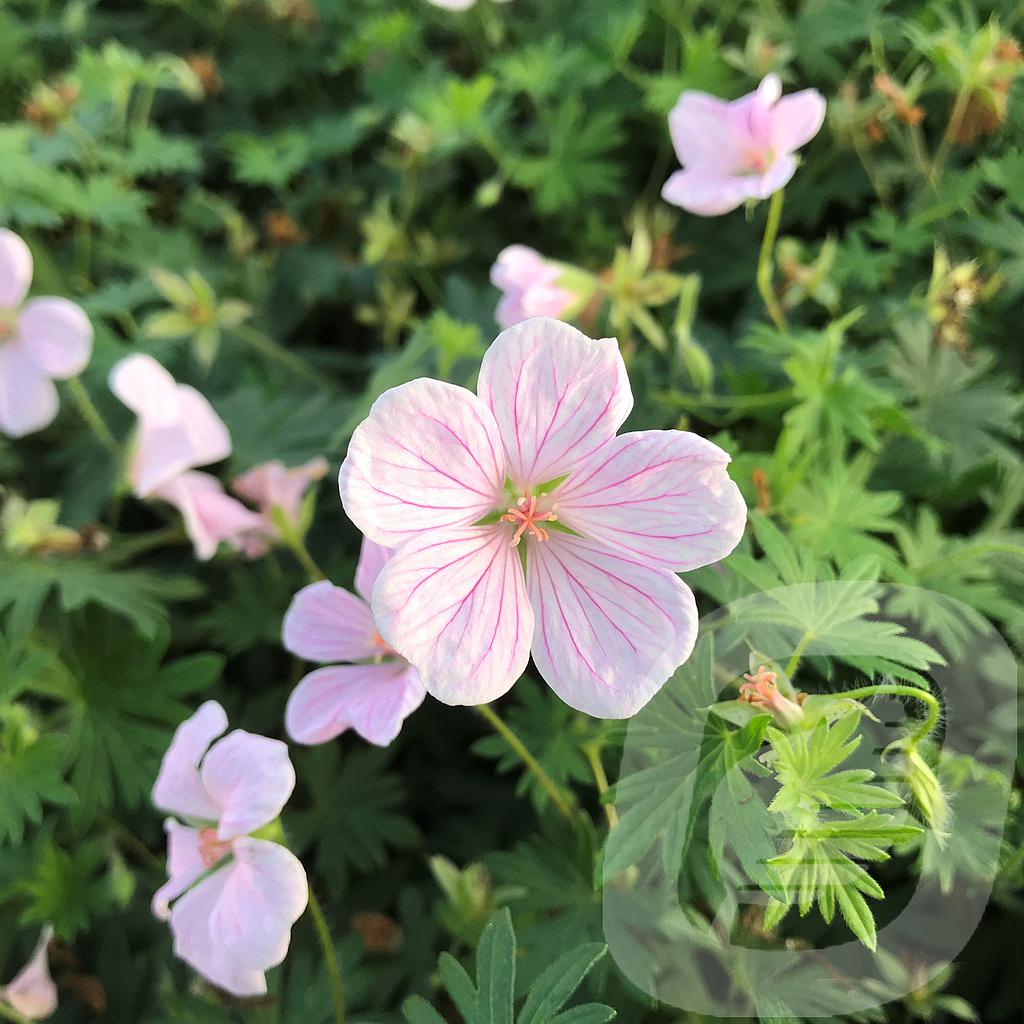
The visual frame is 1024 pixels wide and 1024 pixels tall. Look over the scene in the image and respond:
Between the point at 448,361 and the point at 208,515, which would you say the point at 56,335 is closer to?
the point at 208,515

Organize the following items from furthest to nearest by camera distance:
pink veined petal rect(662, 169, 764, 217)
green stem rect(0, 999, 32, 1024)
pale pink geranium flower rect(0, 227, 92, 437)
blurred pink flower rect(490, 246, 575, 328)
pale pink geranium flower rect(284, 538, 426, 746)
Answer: pale pink geranium flower rect(0, 227, 92, 437), blurred pink flower rect(490, 246, 575, 328), pink veined petal rect(662, 169, 764, 217), green stem rect(0, 999, 32, 1024), pale pink geranium flower rect(284, 538, 426, 746)

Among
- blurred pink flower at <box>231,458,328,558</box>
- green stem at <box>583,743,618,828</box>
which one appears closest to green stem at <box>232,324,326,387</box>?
blurred pink flower at <box>231,458,328,558</box>

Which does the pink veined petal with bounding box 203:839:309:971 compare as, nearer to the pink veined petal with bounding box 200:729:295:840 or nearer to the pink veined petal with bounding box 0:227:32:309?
the pink veined petal with bounding box 200:729:295:840

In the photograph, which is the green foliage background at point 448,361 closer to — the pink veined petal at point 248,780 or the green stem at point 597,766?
the green stem at point 597,766

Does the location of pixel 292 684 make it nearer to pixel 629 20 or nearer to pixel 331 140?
pixel 331 140

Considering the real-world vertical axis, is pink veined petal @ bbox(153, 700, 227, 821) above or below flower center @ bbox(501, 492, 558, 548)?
below

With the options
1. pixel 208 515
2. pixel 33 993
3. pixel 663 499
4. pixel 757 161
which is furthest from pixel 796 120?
pixel 33 993

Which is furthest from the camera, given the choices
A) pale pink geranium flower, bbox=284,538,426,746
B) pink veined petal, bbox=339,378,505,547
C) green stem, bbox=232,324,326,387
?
green stem, bbox=232,324,326,387

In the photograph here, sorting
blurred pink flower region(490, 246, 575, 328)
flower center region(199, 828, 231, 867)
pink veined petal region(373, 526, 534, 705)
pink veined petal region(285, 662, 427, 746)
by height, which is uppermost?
pink veined petal region(373, 526, 534, 705)
